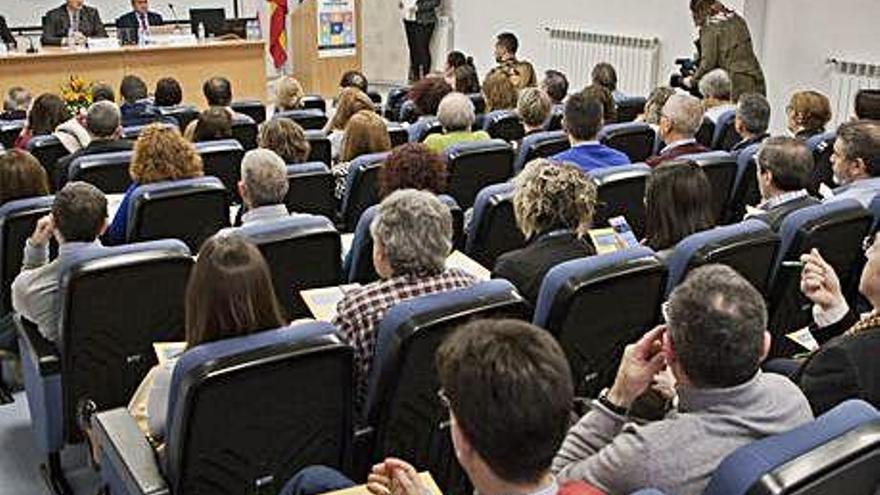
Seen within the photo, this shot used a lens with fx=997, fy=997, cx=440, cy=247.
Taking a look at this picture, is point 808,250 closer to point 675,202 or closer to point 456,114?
point 675,202

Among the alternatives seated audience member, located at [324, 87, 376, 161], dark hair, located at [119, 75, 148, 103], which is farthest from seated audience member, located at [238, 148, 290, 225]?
dark hair, located at [119, 75, 148, 103]

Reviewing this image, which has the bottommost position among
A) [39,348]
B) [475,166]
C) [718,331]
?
[39,348]

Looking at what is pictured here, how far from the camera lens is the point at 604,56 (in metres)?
9.87

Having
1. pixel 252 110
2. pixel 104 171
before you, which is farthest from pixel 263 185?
pixel 252 110

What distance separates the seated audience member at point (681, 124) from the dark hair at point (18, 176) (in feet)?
9.32

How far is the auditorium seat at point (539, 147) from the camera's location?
208 inches

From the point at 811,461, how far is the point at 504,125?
4.79 m

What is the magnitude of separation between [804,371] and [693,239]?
722 millimetres

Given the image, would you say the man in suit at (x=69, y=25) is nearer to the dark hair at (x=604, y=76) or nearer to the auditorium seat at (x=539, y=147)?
the dark hair at (x=604, y=76)

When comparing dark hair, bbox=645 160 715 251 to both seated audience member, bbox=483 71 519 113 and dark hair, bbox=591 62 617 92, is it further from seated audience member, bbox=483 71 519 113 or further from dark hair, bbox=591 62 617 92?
dark hair, bbox=591 62 617 92

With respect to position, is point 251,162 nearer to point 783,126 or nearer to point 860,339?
point 860,339

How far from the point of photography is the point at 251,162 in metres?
3.95

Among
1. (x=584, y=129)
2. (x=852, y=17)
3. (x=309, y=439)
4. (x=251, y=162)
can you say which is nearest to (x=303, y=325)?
(x=309, y=439)

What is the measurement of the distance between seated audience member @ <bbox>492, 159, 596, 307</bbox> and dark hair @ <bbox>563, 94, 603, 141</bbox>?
1.48m
